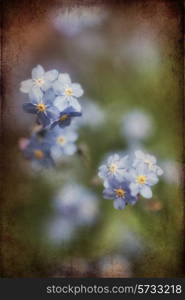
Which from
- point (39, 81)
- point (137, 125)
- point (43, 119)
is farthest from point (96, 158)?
point (39, 81)

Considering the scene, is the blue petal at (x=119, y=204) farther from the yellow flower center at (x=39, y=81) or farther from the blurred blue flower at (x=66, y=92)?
the yellow flower center at (x=39, y=81)

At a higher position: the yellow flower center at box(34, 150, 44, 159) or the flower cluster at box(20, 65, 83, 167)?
the flower cluster at box(20, 65, 83, 167)

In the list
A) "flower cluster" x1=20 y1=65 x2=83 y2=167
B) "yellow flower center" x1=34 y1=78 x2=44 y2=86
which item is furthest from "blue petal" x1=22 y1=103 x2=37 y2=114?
"yellow flower center" x1=34 y1=78 x2=44 y2=86

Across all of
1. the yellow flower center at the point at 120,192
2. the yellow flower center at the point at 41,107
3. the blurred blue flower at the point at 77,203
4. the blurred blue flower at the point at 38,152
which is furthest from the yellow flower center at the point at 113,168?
the yellow flower center at the point at 41,107

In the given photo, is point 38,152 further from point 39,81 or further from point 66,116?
point 39,81

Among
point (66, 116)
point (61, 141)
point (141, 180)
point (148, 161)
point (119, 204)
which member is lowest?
point (119, 204)

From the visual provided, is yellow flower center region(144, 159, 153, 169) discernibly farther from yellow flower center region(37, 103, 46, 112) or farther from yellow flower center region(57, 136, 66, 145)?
yellow flower center region(37, 103, 46, 112)

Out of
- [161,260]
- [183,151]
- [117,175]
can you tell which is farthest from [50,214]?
[183,151]
